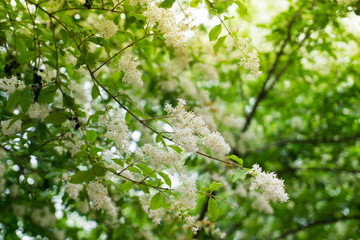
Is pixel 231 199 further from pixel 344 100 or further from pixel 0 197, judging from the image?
pixel 0 197

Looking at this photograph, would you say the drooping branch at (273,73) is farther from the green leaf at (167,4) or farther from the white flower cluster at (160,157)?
the white flower cluster at (160,157)

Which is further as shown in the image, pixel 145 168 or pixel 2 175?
pixel 2 175

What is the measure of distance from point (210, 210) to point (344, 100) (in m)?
2.92

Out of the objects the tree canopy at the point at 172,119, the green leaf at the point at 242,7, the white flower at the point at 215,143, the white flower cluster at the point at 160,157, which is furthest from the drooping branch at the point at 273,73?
the white flower cluster at the point at 160,157

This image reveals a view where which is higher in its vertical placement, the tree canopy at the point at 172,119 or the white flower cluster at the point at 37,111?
the tree canopy at the point at 172,119

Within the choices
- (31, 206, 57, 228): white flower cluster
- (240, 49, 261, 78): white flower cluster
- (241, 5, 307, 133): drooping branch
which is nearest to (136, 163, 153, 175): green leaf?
(240, 49, 261, 78): white flower cluster

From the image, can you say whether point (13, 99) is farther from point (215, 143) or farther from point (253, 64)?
point (253, 64)

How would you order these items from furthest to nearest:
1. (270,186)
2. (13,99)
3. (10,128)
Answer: (10,128)
(13,99)
(270,186)

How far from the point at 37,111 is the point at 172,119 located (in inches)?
31.0

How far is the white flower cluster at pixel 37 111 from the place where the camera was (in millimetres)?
1772

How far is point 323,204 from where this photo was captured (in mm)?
4871

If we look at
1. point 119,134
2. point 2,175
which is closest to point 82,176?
point 119,134

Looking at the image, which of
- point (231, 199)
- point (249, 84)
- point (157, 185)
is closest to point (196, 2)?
point (157, 185)

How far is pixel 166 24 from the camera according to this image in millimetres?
1529
